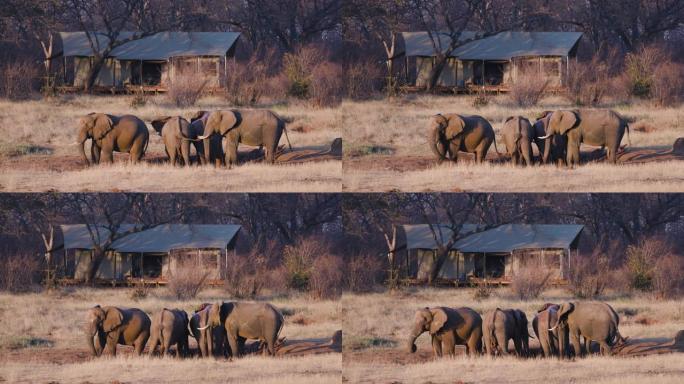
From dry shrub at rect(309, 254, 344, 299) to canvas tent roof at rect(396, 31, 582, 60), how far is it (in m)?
3.17

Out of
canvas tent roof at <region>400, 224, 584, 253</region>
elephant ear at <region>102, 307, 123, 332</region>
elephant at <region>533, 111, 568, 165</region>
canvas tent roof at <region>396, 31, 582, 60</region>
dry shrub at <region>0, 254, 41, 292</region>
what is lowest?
elephant ear at <region>102, 307, 123, 332</region>

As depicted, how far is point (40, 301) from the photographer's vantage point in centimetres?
2366

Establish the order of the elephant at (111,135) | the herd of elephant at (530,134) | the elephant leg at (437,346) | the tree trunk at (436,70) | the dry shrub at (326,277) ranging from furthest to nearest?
the tree trunk at (436,70), the herd of elephant at (530,134), the elephant at (111,135), the dry shrub at (326,277), the elephant leg at (437,346)

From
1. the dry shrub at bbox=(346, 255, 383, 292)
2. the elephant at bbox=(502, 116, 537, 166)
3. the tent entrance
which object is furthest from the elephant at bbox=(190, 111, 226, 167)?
the elephant at bbox=(502, 116, 537, 166)

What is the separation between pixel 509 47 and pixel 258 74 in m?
3.62

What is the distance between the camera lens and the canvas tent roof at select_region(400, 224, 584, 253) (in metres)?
23.8

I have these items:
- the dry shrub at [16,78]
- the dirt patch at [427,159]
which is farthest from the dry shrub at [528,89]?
the dry shrub at [16,78]

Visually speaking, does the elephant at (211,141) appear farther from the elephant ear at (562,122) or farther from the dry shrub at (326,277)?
the elephant ear at (562,122)

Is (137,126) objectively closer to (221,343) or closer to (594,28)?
(221,343)

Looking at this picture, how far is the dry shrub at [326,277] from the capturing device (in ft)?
76.2

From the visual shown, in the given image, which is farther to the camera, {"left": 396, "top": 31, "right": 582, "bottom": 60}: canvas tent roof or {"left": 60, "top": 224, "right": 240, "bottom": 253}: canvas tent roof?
{"left": 396, "top": 31, "right": 582, "bottom": 60}: canvas tent roof

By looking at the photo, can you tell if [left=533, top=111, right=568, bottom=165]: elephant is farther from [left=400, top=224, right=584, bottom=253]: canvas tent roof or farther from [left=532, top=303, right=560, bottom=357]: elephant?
[left=532, top=303, right=560, bottom=357]: elephant

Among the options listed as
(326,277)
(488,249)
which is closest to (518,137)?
(488,249)

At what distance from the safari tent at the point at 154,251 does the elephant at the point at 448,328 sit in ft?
9.65
